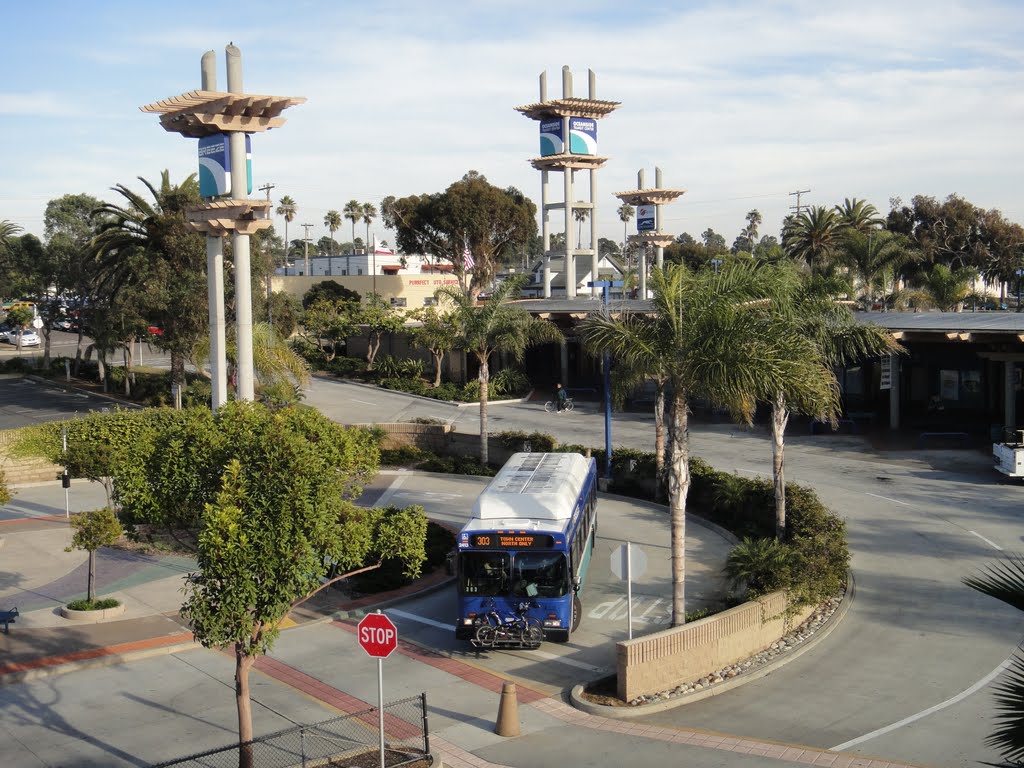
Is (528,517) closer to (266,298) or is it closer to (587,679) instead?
(587,679)

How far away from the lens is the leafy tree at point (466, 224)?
89062 millimetres

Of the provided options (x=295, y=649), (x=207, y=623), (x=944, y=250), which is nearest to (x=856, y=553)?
(x=295, y=649)

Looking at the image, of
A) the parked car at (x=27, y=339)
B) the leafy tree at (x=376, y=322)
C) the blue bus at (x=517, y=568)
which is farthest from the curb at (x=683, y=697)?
the parked car at (x=27, y=339)

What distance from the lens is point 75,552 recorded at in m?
26.7

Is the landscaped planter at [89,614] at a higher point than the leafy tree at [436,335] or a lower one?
lower

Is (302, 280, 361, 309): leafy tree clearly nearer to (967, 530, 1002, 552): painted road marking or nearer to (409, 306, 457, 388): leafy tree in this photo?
(409, 306, 457, 388): leafy tree

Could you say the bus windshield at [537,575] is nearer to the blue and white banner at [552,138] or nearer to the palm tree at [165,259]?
the palm tree at [165,259]

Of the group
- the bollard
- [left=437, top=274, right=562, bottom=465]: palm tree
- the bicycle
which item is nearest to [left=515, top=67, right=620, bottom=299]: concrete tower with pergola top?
the bicycle

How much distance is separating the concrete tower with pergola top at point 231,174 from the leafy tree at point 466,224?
193 ft

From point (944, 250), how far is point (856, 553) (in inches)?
3373

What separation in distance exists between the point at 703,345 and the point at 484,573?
18.3 feet

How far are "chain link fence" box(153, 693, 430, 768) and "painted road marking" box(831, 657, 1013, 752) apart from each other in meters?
6.02

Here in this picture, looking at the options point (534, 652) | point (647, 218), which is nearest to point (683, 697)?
point (534, 652)

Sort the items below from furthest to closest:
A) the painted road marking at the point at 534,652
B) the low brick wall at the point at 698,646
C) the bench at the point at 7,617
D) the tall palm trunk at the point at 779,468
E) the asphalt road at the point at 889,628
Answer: the tall palm trunk at the point at 779,468 < the bench at the point at 7,617 < the painted road marking at the point at 534,652 < the low brick wall at the point at 698,646 < the asphalt road at the point at 889,628
